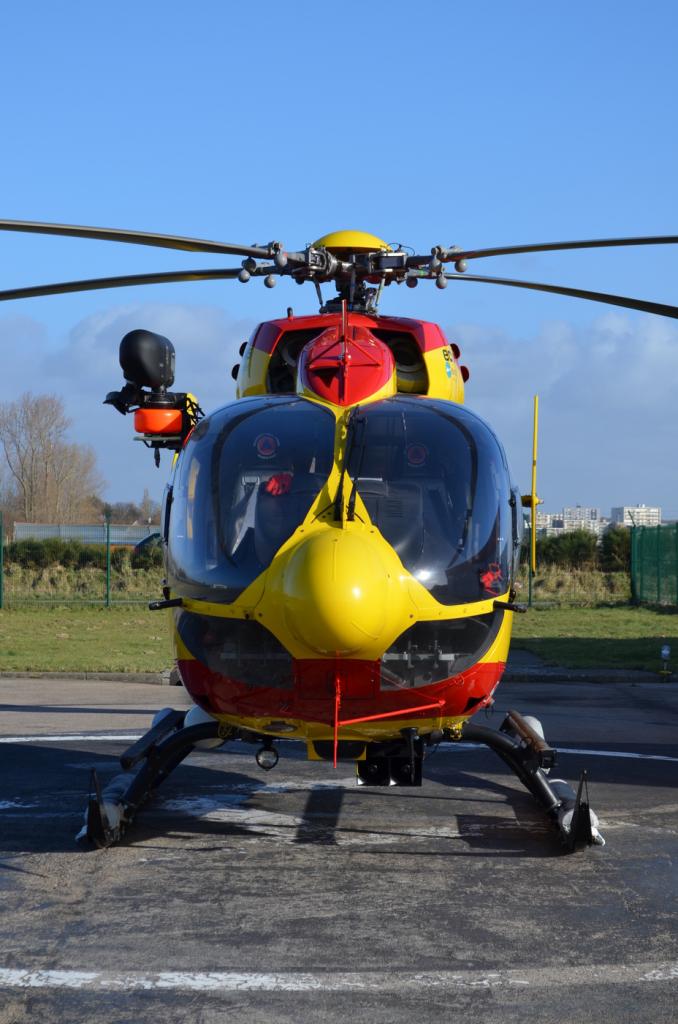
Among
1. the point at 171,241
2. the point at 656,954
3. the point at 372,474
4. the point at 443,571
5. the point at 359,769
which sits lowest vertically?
the point at 656,954

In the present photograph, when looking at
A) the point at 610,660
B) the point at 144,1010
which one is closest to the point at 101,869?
the point at 144,1010

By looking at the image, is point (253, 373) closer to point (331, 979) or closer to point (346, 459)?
point (346, 459)

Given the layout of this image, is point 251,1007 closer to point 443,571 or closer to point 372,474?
point 443,571

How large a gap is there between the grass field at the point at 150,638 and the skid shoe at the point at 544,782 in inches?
389

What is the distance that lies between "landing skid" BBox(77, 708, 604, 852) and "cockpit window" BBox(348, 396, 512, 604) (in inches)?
35.6

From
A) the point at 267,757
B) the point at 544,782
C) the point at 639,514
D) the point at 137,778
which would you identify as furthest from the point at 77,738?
the point at 639,514

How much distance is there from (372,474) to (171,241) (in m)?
2.06

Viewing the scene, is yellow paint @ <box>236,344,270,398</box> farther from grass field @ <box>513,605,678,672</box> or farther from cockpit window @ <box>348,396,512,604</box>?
grass field @ <box>513,605,678,672</box>

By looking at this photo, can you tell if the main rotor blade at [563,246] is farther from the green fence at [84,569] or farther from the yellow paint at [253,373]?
the green fence at [84,569]

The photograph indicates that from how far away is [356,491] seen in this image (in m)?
6.25

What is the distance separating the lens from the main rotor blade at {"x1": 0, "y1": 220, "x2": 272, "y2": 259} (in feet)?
22.4

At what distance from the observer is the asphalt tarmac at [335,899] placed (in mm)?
4602

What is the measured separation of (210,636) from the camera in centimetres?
632

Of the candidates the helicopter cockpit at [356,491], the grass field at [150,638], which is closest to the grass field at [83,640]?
the grass field at [150,638]
